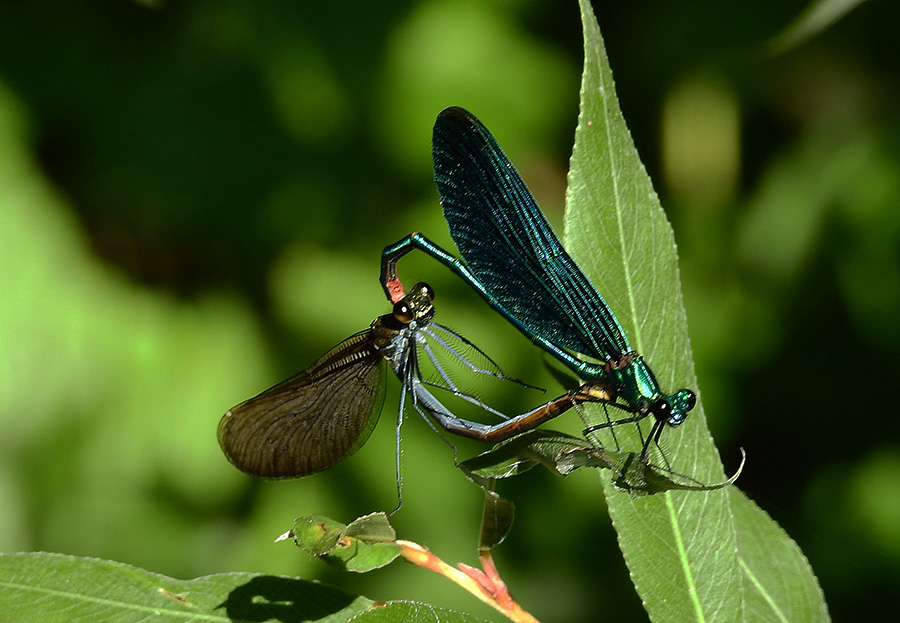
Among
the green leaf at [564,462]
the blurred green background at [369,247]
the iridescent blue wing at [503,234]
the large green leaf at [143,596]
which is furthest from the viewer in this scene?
the blurred green background at [369,247]

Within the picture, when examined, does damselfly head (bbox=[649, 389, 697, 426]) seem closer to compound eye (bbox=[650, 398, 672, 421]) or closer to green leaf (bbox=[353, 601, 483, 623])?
compound eye (bbox=[650, 398, 672, 421])

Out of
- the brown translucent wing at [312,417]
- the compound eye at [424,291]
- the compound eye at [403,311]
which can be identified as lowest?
the brown translucent wing at [312,417]

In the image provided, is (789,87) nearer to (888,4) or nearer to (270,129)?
(888,4)

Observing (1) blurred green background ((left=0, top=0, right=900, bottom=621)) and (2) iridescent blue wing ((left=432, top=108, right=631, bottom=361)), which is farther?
(1) blurred green background ((left=0, top=0, right=900, bottom=621))

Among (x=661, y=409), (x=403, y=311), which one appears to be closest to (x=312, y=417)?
(x=403, y=311)

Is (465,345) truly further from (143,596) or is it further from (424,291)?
(143,596)

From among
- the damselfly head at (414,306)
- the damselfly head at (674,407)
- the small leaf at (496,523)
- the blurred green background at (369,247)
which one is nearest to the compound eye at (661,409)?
the damselfly head at (674,407)

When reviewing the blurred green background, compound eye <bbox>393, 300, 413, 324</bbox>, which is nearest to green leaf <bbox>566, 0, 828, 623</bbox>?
compound eye <bbox>393, 300, 413, 324</bbox>

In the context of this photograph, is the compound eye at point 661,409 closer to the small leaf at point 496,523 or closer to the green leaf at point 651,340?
the green leaf at point 651,340
